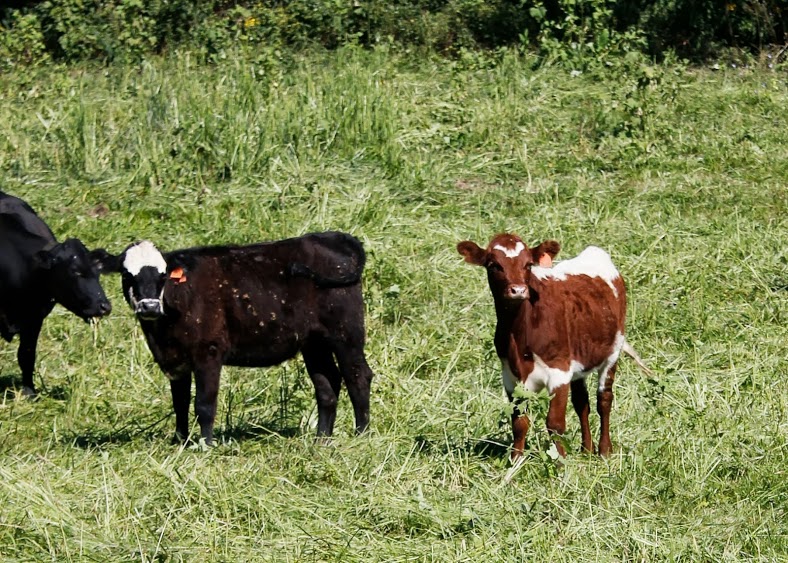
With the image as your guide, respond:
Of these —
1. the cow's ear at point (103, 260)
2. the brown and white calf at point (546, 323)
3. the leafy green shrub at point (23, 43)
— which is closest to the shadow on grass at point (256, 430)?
the cow's ear at point (103, 260)

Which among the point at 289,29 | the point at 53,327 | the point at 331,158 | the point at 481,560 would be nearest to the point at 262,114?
the point at 331,158

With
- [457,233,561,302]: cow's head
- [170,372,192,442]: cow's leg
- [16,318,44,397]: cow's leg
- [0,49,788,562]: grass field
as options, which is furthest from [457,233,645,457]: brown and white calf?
[16,318,44,397]: cow's leg

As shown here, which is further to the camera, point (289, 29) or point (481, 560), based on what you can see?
point (289, 29)

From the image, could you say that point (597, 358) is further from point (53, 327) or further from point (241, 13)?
point (241, 13)

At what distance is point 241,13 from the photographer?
16156 millimetres

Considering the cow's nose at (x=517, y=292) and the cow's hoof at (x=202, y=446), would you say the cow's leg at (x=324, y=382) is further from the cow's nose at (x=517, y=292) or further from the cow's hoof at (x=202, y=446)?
the cow's nose at (x=517, y=292)

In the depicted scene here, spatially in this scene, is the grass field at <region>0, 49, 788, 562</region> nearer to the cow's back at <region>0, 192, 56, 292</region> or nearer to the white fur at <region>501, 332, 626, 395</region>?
the white fur at <region>501, 332, 626, 395</region>

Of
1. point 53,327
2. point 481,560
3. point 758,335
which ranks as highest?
point 481,560

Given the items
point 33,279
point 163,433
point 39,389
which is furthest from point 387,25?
point 163,433

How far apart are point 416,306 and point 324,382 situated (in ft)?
6.46

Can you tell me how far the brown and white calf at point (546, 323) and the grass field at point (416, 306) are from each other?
17 centimetres

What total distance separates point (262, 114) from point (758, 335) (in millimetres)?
5071

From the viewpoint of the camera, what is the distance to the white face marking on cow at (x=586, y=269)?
22.1ft

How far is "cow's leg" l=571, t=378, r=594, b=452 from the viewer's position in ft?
22.6
